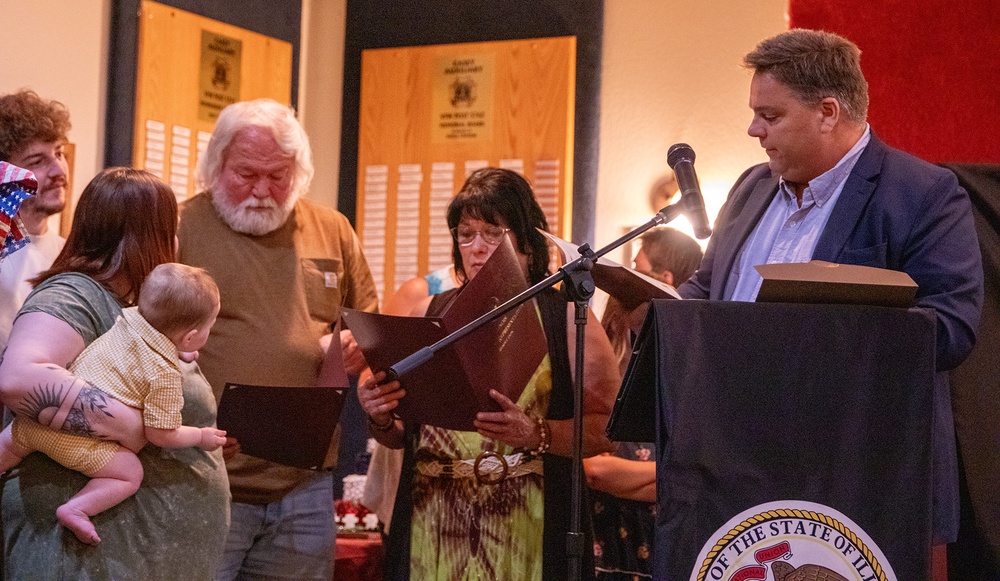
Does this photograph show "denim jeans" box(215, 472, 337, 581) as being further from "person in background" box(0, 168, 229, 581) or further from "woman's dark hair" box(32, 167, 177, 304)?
"woman's dark hair" box(32, 167, 177, 304)

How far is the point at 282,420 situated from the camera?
8.55 feet

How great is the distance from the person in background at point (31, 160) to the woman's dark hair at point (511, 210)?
1298 millimetres

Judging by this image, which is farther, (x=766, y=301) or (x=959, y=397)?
(x=959, y=397)

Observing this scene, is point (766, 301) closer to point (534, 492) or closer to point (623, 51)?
point (534, 492)

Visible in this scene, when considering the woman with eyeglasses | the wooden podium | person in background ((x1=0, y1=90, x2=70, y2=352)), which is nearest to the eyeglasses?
the woman with eyeglasses

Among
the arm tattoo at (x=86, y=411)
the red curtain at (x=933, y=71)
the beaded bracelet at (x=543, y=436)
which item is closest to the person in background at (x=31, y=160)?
the arm tattoo at (x=86, y=411)

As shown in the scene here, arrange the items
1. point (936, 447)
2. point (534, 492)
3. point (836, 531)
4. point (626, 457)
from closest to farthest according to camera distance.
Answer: point (836, 531) → point (936, 447) → point (534, 492) → point (626, 457)

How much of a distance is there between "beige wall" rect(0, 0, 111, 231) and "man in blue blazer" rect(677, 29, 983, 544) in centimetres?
319

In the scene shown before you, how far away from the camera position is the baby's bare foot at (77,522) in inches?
81.0

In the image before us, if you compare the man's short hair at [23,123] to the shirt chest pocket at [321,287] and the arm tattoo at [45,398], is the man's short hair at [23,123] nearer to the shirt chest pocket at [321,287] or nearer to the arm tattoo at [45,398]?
the shirt chest pocket at [321,287]

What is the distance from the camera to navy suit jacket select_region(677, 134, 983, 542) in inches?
77.6

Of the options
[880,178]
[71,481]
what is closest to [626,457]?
[880,178]

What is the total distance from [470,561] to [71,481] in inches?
37.0

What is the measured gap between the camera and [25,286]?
10.1 ft
